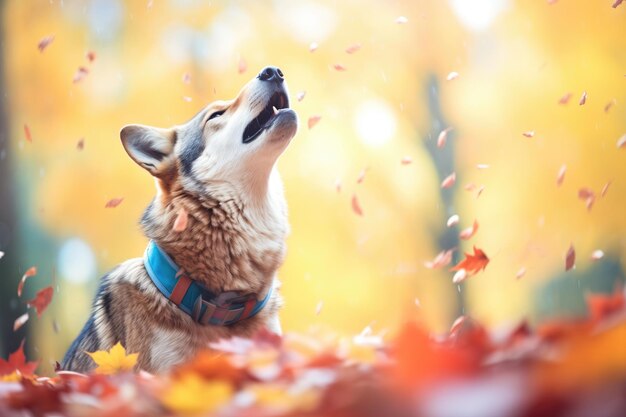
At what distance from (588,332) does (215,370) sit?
2.90 ft

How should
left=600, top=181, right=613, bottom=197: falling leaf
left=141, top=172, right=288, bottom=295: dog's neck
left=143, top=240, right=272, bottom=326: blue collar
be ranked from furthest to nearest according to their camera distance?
left=600, top=181, right=613, bottom=197: falling leaf → left=141, top=172, right=288, bottom=295: dog's neck → left=143, top=240, right=272, bottom=326: blue collar

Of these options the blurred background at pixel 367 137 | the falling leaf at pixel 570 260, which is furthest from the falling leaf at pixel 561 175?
the falling leaf at pixel 570 260

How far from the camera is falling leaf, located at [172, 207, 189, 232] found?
10.5ft

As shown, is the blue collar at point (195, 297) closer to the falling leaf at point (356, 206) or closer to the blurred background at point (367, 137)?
the blurred background at point (367, 137)

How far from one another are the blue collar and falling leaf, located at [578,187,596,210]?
5.61 metres

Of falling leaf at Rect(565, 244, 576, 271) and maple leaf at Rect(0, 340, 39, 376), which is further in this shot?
falling leaf at Rect(565, 244, 576, 271)

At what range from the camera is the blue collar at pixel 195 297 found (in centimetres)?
304

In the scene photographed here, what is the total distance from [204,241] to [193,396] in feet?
6.11

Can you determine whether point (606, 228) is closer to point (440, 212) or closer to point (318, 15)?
point (440, 212)

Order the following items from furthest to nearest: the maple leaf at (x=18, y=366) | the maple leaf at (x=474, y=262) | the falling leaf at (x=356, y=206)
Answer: the falling leaf at (x=356, y=206) < the maple leaf at (x=474, y=262) < the maple leaf at (x=18, y=366)

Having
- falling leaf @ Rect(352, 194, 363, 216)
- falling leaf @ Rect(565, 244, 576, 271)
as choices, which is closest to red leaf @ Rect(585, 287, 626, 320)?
falling leaf @ Rect(565, 244, 576, 271)

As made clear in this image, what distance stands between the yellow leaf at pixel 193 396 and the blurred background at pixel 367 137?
6446 mm

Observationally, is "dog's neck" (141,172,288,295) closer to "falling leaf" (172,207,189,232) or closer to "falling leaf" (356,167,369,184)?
"falling leaf" (172,207,189,232)

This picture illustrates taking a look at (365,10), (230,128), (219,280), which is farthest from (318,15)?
(219,280)
